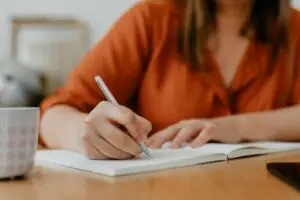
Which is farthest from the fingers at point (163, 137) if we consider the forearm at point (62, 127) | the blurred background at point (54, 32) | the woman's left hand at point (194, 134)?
the blurred background at point (54, 32)

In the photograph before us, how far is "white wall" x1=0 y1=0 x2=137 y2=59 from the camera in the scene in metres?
2.38

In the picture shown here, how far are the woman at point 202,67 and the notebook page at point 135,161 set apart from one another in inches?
9.2

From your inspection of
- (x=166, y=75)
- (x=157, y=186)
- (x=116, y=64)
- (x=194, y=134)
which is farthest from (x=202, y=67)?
(x=157, y=186)

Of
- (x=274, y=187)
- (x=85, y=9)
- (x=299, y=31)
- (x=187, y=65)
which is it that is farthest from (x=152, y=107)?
(x=85, y=9)

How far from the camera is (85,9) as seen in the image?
7.92ft

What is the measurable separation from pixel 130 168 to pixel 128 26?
0.61 metres

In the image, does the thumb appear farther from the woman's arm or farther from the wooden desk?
the woman's arm

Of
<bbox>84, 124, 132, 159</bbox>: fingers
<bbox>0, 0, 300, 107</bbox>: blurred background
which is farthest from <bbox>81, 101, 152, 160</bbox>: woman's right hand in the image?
<bbox>0, 0, 300, 107</bbox>: blurred background

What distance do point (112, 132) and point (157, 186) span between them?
6.8 inches

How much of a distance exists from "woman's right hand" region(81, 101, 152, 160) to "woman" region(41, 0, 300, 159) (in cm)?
29

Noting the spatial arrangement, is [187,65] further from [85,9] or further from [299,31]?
[85,9]

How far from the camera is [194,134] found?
3.34ft

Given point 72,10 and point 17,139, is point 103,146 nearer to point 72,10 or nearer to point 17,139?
point 17,139

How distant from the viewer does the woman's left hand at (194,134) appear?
0.99 m
